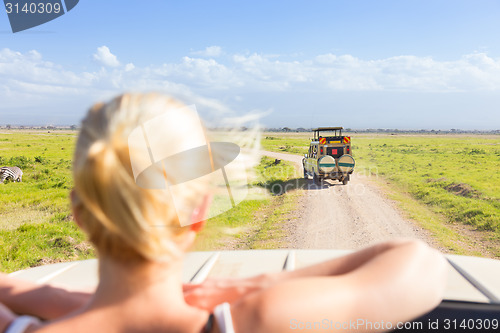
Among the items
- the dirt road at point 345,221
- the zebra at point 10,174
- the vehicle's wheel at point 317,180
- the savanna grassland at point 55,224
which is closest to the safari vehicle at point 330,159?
the vehicle's wheel at point 317,180

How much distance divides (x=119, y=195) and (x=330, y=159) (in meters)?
15.6

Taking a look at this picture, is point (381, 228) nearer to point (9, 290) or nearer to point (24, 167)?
point (9, 290)

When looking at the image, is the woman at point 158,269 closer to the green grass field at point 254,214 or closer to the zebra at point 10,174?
the green grass field at point 254,214

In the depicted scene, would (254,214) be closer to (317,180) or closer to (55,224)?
(55,224)

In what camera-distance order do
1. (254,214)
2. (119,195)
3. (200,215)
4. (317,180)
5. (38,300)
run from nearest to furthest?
(119,195), (200,215), (38,300), (254,214), (317,180)

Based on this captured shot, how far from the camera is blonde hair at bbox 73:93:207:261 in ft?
2.30

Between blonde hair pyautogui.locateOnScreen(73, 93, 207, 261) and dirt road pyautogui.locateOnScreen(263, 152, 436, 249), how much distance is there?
23.9 feet

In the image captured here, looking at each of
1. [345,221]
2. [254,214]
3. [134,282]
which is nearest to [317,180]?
[254,214]

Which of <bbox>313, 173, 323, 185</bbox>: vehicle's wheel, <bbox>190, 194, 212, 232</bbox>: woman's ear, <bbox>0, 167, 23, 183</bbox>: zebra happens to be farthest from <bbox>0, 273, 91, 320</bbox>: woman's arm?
<bbox>0, 167, 23, 183</bbox>: zebra

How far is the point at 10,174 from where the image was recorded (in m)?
18.0

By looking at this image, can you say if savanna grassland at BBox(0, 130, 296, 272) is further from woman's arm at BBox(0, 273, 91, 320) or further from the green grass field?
woman's arm at BBox(0, 273, 91, 320)

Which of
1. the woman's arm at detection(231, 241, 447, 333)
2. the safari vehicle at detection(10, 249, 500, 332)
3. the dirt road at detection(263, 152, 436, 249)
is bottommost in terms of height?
the dirt road at detection(263, 152, 436, 249)

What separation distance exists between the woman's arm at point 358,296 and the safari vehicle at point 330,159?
15112mm

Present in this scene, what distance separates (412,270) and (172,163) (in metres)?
0.58
